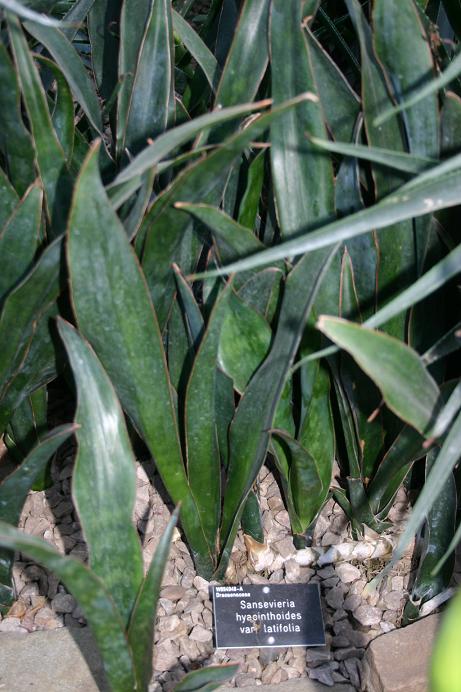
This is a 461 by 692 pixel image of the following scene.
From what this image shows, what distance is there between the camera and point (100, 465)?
0.75 m

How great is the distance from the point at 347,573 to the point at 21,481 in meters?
0.47

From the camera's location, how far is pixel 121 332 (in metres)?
0.81

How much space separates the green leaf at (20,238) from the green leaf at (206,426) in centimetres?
22

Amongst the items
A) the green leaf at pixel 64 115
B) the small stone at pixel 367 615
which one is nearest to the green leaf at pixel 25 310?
the green leaf at pixel 64 115

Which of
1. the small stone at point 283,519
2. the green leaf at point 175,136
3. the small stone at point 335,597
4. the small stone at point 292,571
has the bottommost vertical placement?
the small stone at point 335,597

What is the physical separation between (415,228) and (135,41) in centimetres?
47

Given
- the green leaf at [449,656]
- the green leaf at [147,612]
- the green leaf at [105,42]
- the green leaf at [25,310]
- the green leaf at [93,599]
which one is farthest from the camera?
the green leaf at [105,42]

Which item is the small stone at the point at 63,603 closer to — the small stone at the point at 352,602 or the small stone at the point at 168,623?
the small stone at the point at 168,623

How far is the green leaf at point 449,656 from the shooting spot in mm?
182

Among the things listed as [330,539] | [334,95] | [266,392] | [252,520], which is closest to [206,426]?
[266,392]

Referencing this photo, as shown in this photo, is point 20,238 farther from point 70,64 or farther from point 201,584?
point 201,584

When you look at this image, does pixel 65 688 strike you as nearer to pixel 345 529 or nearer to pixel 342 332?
pixel 345 529

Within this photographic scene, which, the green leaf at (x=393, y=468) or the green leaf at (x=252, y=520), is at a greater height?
the green leaf at (x=393, y=468)

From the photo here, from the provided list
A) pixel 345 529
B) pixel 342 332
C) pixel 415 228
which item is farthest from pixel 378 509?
pixel 342 332
